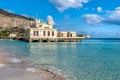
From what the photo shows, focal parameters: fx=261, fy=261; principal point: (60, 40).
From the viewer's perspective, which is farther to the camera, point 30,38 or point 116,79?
point 30,38

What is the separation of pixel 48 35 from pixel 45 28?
4.50 meters

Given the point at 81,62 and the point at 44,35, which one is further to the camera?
the point at 44,35

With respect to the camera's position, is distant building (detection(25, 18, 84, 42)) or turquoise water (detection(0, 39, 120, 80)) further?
distant building (detection(25, 18, 84, 42))

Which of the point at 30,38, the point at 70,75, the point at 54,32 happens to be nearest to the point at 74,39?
the point at 54,32

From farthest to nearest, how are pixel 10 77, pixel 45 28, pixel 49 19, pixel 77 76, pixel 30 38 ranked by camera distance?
pixel 49 19 → pixel 45 28 → pixel 30 38 → pixel 77 76 → pixel 10 77

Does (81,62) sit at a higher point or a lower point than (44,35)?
lower

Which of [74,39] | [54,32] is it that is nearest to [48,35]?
[54,32]

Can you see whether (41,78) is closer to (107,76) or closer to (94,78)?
(94,78)

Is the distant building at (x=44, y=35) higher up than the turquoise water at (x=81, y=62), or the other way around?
the distant building at (x=44, y=35)

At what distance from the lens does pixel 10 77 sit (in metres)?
16.4

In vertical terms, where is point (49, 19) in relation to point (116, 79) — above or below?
above

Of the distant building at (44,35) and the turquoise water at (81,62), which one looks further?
the distant building at (44,35)

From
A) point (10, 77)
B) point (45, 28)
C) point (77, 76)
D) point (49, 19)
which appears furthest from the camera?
point (49, 19)

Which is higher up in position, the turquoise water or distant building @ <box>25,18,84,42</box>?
distant building @ <box>25,18,84,42</box>
